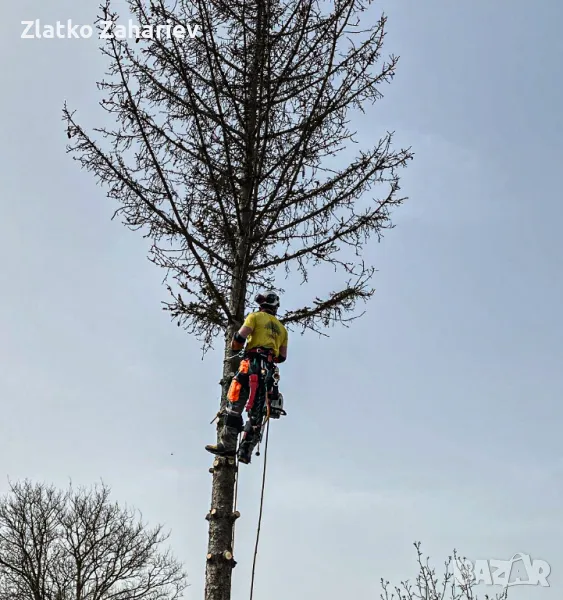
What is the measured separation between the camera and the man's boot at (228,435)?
656cm

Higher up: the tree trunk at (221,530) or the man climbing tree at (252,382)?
the man climbing tree at (252,382)

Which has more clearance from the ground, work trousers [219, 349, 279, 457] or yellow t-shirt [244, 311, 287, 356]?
yellow t-shirt [244, 311, 287, 356]

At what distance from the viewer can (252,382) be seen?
6750mm

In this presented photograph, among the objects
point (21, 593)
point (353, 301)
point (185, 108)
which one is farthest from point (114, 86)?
point (21, 593)

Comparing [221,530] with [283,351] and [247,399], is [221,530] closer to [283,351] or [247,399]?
[247,399]

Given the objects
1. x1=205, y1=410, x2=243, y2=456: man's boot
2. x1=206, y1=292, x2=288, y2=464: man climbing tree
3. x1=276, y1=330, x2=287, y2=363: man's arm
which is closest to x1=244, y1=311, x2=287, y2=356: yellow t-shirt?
x1=206, y1=292, x2=288, y2=464: man climbing tree

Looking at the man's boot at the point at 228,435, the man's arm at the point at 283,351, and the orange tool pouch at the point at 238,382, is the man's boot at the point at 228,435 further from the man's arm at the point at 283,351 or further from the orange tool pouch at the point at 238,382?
the man's arm at the point at 283,351

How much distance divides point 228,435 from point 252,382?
20.4 inches

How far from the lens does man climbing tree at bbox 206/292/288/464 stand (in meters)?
6.65

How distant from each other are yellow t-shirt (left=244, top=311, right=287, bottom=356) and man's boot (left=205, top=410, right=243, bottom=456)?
0.68 meters

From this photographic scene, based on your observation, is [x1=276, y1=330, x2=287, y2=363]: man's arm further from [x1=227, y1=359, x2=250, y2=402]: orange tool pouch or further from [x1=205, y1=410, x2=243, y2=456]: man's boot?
[x1=205, y1=410, x2=243, y2=456]: man's boot

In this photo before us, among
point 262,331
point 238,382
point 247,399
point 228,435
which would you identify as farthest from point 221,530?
point 262,331

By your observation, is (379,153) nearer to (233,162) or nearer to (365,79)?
(365,79)

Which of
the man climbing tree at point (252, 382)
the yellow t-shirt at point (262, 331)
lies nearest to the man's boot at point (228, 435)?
the man climbing tree at point (252, 382)
